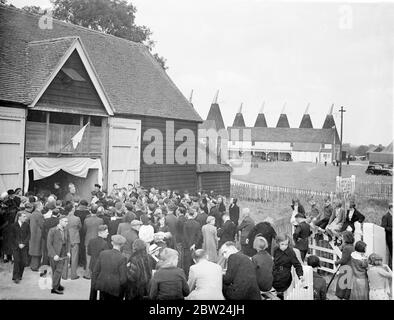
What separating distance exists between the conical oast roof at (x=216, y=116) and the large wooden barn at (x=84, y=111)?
51cm

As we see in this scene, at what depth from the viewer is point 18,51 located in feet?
28.4

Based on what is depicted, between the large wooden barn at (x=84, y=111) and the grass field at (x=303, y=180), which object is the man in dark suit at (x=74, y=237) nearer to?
the large wooden barn at (x=84, y=111)

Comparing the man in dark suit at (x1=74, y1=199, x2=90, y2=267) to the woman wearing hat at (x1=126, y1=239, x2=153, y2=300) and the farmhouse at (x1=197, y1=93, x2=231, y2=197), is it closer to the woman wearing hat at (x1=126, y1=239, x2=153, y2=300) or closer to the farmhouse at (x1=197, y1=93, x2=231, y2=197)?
the woman wearing hat at (x1=126, y1=239, x2=153, y2=300)

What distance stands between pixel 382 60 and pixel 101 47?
7.40 metres

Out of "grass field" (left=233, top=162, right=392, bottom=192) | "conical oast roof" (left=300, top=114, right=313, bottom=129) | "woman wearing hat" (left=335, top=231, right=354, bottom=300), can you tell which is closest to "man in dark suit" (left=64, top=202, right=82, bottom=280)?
"grass field" (left=233, top=162, right=392, bottom=192)

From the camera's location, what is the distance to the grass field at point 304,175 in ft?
31.2

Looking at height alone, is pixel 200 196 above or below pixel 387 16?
below

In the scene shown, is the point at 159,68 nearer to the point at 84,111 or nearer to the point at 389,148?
the point at 84,111

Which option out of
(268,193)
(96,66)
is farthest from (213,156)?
(96,66)

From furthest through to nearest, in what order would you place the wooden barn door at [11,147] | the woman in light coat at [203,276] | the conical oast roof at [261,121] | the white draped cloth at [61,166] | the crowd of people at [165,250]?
the conical oast roof at [261,121]
the white draped cloth at [61,166]
the wooden barn door at [11,147]
the crowd of people at [165,250]
the woman in light coat at [203,276]

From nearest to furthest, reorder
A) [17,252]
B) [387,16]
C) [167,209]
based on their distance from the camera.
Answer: [17,252]
[387,16]
[167,209]

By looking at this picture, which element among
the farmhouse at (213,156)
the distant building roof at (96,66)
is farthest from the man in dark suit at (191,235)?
the distant building roof at (96,66)
